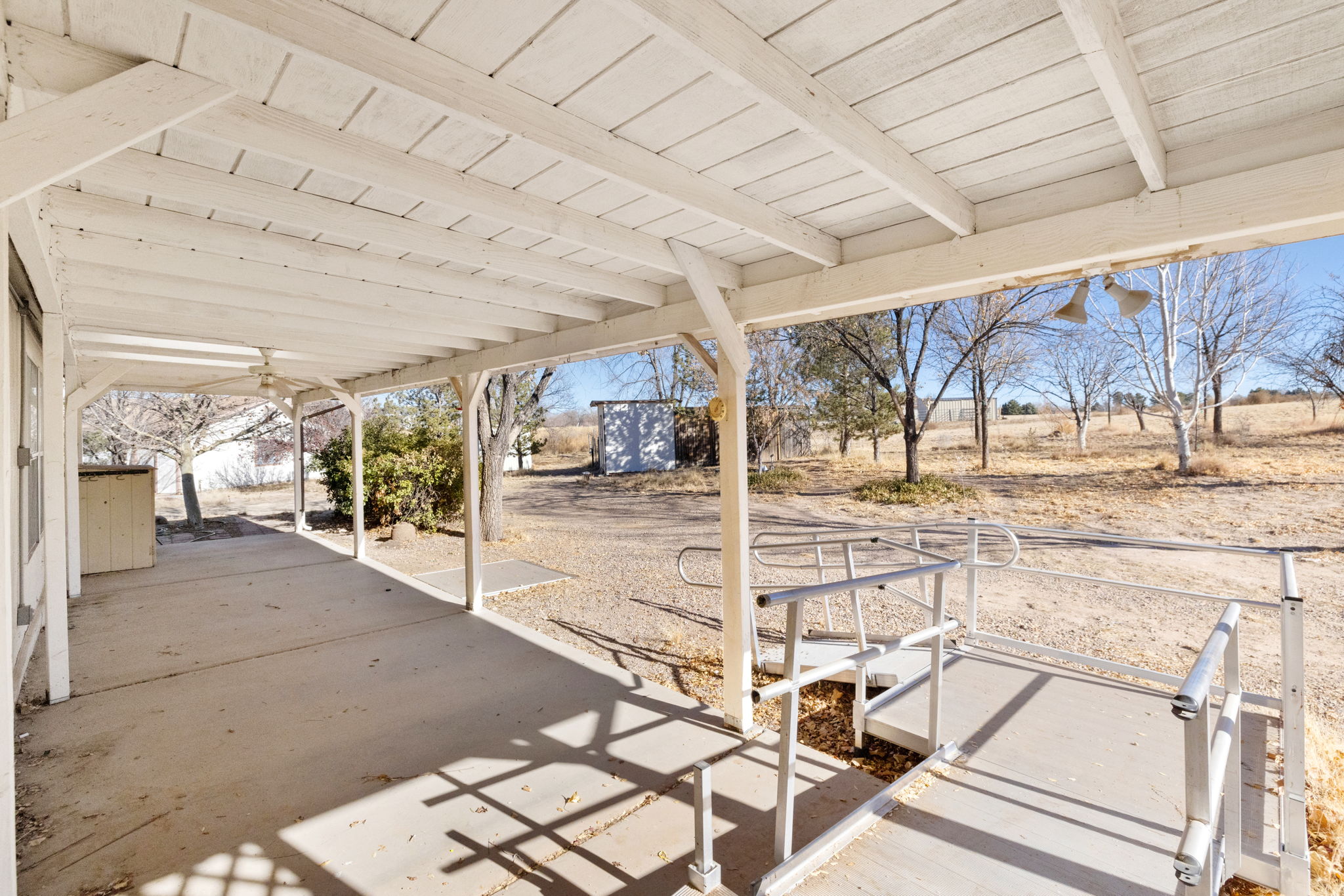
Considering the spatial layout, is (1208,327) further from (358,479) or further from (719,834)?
(358,479)

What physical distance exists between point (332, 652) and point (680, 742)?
9.02 ft

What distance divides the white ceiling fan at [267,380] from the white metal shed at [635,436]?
1026 centimetres

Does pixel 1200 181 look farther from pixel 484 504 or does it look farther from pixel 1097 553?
pixel 484 504

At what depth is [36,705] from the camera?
3.40m

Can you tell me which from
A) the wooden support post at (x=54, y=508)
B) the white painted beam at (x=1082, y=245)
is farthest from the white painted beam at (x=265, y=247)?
the wooden support post at (x=54, y=508)

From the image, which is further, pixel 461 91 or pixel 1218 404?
pixel 1218 404

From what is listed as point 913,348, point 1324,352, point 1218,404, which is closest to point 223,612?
point 913,348

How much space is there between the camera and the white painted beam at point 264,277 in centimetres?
253

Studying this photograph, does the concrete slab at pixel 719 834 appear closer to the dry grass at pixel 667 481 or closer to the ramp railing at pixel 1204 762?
the ramp railing at pixel 1204 762

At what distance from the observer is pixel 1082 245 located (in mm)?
2062

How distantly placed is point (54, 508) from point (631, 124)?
398cm

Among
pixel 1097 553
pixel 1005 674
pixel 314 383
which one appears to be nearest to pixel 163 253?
pixel 1005 674

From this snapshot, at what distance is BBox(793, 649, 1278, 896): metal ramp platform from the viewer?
1775mm

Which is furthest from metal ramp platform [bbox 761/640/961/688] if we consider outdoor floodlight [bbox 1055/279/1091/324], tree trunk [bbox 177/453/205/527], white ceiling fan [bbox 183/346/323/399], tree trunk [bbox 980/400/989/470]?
tree trunk [bbox 177/453/205/527]
